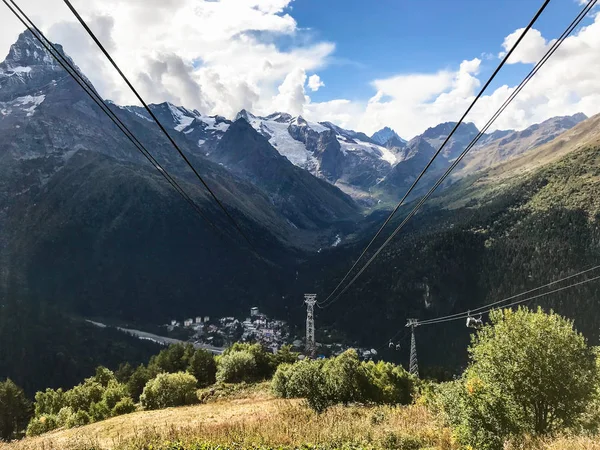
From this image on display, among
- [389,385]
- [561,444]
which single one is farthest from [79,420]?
[561,444]

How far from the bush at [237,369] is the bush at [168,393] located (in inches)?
457

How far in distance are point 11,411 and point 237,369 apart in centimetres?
7679

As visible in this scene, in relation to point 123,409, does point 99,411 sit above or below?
below

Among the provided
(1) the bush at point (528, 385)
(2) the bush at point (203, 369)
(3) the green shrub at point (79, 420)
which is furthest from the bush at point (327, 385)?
(2) the bush at point (203, 369)

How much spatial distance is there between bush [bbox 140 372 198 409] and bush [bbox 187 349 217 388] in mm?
16859

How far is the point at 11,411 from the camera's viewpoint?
96938 mm

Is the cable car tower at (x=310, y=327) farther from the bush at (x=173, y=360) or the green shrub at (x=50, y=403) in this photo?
the green shrub at (x=50, y=403)

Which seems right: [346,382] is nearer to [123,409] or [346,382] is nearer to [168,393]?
[168,393]

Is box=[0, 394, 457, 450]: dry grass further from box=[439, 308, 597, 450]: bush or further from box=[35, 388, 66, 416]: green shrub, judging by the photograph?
box=[35, 388, 66, 416]: green shrub

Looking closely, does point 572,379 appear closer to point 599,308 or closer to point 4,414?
point 4,414

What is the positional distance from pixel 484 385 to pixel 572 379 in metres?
4.45

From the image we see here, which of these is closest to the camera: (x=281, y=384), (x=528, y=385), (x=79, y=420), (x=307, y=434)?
(x=307, y=434)

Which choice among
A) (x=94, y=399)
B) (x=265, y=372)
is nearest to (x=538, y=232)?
(x=265, y=372)

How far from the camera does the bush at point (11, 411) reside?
96125 mm
